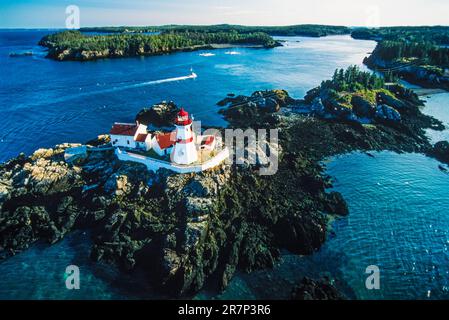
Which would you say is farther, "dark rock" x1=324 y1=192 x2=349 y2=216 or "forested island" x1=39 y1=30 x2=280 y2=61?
"forested island" x1=39 y1=30 x2=280 y2=61

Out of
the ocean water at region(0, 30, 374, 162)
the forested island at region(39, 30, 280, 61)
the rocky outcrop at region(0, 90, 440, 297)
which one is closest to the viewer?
the rocky outcrop at region(0, 90, 440, 297)

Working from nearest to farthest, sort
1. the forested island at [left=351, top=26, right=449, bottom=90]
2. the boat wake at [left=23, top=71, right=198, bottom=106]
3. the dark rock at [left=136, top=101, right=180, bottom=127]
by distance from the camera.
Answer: the dark rock at [left=136, top=101, right=180, bottom=127] < the boat wake at [left=23, top=71, right=198, bottom=106] < the forested island at [left=351, top=26, right=449, bottom=90]

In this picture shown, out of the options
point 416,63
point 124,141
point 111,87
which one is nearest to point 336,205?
point 124,141

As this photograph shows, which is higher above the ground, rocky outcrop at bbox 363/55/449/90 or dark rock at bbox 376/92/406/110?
rocky outcrop at bbox 363/55/449/90

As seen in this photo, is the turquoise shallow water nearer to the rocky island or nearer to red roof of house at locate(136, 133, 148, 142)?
the rocky island

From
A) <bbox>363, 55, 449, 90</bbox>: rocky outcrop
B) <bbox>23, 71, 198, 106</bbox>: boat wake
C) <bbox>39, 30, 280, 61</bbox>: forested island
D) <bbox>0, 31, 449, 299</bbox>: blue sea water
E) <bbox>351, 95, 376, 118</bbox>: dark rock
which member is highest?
<bbox>39, 30, 280, 61</bbox>: forested island

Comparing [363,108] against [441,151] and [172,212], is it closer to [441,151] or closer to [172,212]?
[441,151]

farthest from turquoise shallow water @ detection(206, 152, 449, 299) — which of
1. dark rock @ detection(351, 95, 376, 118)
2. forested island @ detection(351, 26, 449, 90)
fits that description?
forested island @ detection(351, 26, 449, 90)

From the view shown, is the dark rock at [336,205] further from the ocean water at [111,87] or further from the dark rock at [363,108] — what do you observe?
the dark rock at [363,108]

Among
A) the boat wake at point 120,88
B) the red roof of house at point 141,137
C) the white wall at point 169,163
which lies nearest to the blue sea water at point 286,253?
the boat wake at point 120,88
